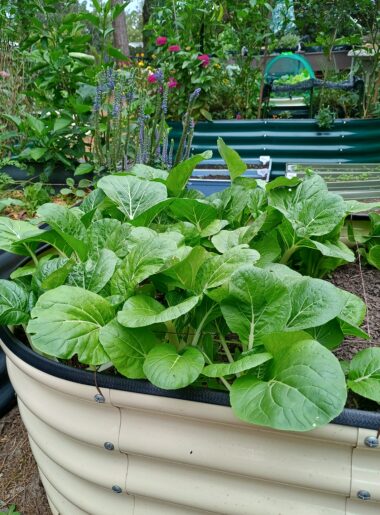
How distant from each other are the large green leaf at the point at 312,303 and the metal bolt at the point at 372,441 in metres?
0.19

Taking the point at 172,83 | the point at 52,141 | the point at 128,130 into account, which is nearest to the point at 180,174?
the point at 128,130

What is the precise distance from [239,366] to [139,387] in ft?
0.62

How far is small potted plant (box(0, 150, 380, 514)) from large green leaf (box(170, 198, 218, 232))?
6cm

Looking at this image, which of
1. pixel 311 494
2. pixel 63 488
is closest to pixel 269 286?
pixel 311 494

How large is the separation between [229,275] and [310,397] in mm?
270

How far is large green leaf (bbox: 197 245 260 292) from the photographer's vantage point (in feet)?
2.86

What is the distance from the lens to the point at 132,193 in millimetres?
1172

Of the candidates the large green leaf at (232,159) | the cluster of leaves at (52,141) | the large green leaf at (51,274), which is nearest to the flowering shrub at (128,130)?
the cluster of leaves at (52,141)

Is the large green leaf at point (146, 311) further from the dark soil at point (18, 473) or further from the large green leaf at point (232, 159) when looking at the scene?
the dark soil at point (18, 473)

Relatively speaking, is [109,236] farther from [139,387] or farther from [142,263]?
[139,387]

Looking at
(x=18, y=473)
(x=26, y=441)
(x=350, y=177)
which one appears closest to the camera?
(x=18, y=473)

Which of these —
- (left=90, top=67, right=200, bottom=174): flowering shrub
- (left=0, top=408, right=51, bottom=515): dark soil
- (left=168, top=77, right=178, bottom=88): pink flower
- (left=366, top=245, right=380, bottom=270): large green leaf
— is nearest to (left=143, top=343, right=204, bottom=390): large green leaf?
(left=366, top=245, right=380, bottom=270): large green leaf

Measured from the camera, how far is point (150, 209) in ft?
3.51

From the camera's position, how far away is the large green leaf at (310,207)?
1.07 metres
